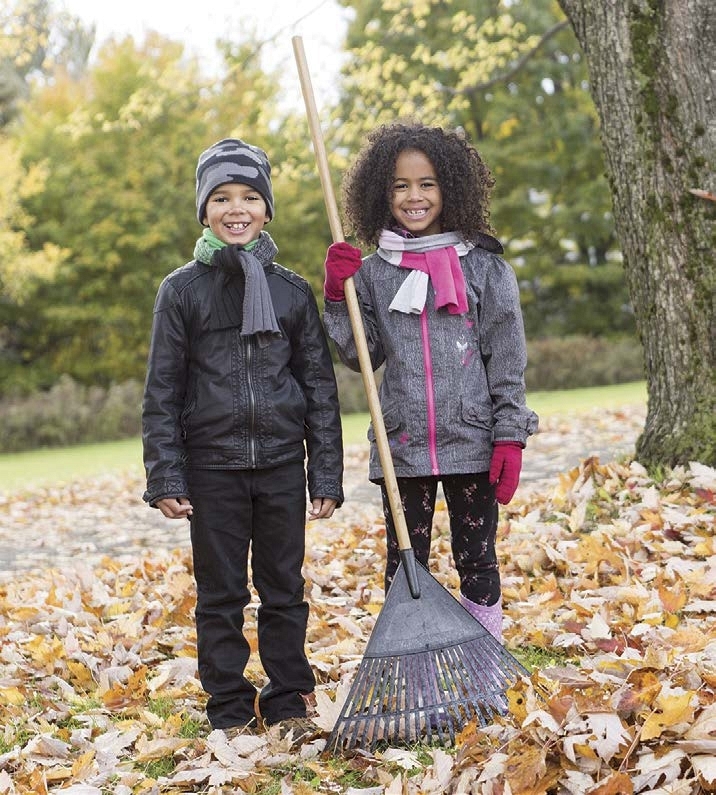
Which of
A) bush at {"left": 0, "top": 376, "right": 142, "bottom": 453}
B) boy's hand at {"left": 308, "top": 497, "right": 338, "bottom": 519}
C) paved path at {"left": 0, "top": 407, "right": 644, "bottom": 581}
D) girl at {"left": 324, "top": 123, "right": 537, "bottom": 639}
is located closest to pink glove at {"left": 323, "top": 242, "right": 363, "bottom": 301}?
girl at {"left": 324, "top": 123, "right": 537, "bottom": 639}

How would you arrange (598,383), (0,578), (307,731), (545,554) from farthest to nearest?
(598,383), (0,578), (545,554), (307,731)

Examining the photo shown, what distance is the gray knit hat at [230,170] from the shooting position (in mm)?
3379

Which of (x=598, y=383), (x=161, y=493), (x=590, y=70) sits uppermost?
(x=590, y=70)

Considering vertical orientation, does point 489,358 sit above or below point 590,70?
below

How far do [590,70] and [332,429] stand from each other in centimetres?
336

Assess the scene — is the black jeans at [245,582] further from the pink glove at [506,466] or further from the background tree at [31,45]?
the background tree at [31,45]

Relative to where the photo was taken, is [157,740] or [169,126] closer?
[157,740]

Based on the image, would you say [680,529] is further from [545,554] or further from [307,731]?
[307,731]

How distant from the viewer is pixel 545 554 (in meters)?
4.81

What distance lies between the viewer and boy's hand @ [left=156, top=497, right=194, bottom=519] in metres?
3.28

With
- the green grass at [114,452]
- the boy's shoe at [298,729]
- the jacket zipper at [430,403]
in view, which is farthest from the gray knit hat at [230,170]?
the green grass at [114,452]

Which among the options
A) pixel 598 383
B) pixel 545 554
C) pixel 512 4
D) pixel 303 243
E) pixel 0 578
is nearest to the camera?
pixel 545 554

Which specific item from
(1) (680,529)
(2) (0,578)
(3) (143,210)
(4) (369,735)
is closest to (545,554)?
(1) (680,529)

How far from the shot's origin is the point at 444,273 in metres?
3.43
